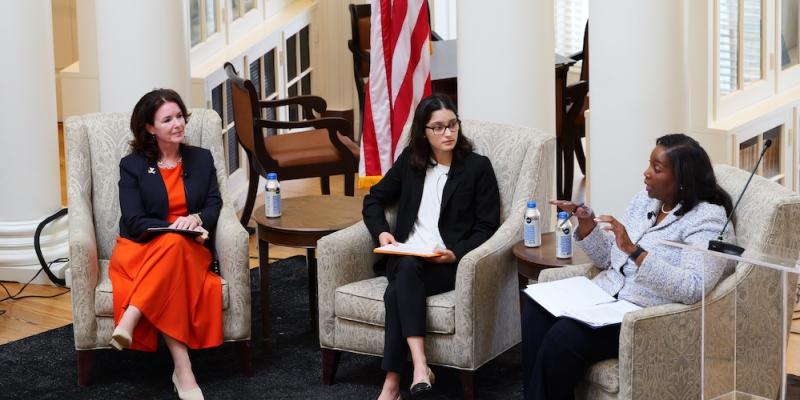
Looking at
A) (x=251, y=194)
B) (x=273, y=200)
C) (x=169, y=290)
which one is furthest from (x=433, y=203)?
(x=251, y=194)

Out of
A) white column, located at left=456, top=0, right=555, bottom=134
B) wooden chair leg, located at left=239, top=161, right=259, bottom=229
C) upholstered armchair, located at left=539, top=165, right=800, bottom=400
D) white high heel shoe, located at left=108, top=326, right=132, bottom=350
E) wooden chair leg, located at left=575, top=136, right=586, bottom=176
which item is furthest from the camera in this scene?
wooden chair leg, located at left=575, top=136, right=586, bottom=176

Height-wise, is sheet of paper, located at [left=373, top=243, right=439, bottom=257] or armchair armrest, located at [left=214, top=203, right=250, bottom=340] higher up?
sheet of paper, located at [left=373, top=243, right=439, bottom=257]

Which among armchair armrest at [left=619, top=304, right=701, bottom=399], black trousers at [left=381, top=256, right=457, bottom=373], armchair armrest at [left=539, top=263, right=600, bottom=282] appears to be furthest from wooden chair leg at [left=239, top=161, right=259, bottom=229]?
armchair armrest at [left=619, top=304, right=701, bottom=399]

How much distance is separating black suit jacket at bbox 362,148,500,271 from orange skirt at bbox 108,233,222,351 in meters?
0.64

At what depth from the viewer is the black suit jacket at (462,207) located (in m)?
4.57

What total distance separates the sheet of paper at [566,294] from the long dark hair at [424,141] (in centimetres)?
78

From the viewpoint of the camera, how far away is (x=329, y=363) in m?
4.58

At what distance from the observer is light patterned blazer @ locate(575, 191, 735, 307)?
12.0 feet

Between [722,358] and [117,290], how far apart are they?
2427 mm

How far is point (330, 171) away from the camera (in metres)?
6.62

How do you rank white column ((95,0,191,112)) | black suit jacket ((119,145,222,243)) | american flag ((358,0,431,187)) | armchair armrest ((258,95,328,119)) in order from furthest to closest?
armchair armrest ((258,95,328,119)) < american flag ((358,0,431,187)) < white column ((95,0,191,112)) < black suit jacket ((119,145,222,243))

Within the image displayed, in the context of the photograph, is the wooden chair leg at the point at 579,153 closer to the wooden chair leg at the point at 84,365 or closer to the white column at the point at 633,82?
the white column at the point at 633,82

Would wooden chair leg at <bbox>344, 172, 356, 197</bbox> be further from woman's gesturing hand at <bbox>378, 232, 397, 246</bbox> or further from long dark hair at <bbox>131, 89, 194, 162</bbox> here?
woman's gesturing hand at <bbox>378, 232, 397, 246</bbox>

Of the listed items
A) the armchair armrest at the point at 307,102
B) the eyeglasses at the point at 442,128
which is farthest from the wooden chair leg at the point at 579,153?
the eyeglasses at the point at 442,128
